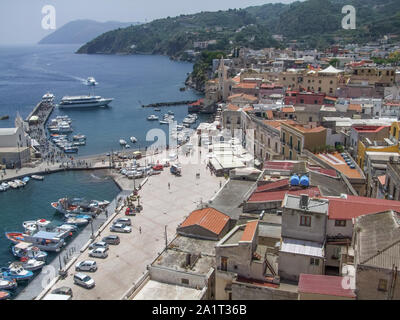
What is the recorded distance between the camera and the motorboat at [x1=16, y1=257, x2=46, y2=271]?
26922mm

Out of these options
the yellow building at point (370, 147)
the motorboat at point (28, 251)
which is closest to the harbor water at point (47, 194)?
the motorboat at point (28, 251)

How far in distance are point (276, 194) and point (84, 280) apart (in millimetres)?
11856

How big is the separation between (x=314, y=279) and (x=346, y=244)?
3.88 metres

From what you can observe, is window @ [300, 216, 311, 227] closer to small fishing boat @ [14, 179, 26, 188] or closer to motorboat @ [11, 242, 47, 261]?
motorboat @ [11, 242, 47, 261]

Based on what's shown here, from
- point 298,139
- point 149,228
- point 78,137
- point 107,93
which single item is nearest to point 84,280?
point 149,228

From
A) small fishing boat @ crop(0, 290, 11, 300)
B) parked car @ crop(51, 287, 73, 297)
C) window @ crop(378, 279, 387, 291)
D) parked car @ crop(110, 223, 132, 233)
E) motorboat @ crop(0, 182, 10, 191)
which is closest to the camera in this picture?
window @ crop(378, 279, 387, 291)

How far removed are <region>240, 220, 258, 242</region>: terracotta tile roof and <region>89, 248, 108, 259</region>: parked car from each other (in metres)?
11.6

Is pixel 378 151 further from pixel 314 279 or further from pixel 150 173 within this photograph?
pixel 150 173

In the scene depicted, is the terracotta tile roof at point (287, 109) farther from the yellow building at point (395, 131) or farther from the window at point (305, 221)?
the window at point (305, 221)

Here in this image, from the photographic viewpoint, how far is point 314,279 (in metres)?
13.4

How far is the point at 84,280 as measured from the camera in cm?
2280

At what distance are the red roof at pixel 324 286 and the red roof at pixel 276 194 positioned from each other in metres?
7.47

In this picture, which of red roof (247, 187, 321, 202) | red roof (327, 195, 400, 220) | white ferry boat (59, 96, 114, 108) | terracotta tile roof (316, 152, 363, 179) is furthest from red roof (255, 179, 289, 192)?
white ferry boat (59, 96, 114, 108)
